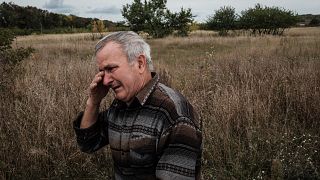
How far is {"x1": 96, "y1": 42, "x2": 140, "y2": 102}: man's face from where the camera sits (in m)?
1.78

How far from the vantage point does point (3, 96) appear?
5.41m

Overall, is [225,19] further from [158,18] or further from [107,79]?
[107,79]

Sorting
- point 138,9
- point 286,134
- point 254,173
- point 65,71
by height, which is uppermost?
point 138,9

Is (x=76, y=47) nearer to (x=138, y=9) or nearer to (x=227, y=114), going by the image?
(x=227, y=114)

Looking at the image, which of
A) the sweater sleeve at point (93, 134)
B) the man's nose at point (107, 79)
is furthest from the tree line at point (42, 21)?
the man's nose at point (107, 79)

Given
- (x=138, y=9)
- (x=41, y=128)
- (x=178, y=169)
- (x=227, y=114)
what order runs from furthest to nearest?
1. (x=138, y=9)
2. (x=227, y=114)
3. (x=41, y=128)
4. (x=178, y=169)

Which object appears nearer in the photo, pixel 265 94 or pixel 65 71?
pixel 265 94

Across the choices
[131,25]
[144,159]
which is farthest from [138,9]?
[144,159]

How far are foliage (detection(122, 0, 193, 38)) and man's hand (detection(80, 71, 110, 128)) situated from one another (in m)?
30.3

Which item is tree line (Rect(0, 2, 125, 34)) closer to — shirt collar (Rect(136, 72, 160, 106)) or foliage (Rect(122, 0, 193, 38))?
Answer: foliage (Rect(122, 0, 193, 38))

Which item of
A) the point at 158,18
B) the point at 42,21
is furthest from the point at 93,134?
the point at 42,21

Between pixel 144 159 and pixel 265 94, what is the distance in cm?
406

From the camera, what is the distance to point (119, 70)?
70.3 inches

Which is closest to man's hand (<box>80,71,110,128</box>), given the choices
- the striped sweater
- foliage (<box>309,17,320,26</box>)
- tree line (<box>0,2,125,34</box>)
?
the striped sweater
